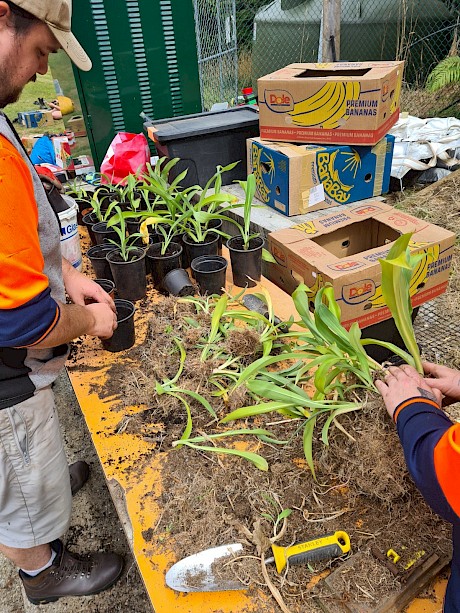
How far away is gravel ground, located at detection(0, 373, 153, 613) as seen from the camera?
6.03ft

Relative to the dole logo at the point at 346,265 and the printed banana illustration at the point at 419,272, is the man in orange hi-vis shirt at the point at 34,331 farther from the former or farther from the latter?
the printed banana illustration at the point at 419,272

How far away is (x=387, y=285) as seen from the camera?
4.30 feet

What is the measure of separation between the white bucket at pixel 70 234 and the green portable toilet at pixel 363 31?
5.70 metres

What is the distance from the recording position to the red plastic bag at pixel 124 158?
3.13 m

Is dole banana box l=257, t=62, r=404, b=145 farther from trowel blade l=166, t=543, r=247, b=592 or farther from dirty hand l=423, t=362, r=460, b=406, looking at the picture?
trowel blade l=166, t=543, r=247, b=592

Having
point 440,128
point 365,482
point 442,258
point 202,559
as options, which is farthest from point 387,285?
point 440,128

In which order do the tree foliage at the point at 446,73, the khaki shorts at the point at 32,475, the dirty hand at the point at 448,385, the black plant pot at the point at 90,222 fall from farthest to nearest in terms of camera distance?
the tree foliage at the point at 446,73 < the black plant pot at the point at 90,222 < the khaki shorts at the point at 32,475 < the dirty hand at the point at 448,385

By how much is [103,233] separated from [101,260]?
0.24 m

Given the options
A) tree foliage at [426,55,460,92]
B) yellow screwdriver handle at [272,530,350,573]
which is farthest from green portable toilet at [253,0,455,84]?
yellow screwdriver handle at [272,530,350,573]

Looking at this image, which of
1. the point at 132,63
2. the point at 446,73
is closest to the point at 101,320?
the point at 132,63

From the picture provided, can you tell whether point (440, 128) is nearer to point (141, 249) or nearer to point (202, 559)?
point (141, 249)

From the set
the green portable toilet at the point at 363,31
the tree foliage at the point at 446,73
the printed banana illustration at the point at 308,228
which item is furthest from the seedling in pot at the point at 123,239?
the green portable toilet at the point at 363,31

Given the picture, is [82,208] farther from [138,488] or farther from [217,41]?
[217,41]

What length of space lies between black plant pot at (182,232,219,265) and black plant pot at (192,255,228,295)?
0.20ft
